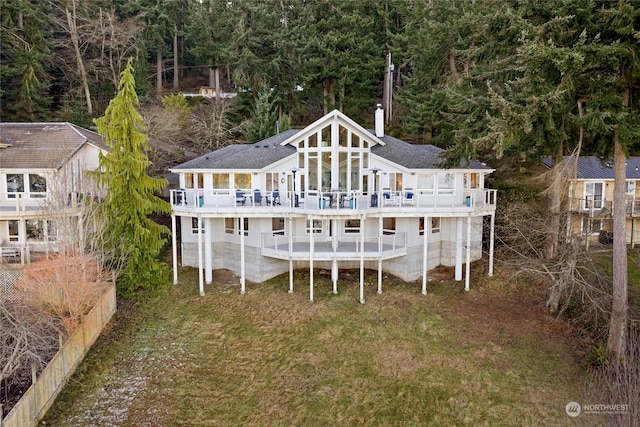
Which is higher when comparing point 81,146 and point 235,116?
point 235,116

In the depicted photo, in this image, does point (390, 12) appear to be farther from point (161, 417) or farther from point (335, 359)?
point (161, 417)

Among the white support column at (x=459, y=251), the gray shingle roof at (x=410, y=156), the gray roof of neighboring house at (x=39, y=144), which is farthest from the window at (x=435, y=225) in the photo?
the gray roof of neighboring house at (x=39, y=144)

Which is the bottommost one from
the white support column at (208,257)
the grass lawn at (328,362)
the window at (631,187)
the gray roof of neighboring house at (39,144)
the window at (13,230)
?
the grass lawn at (328,362)

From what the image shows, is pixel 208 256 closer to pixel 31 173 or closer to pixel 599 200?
pixel 31 173

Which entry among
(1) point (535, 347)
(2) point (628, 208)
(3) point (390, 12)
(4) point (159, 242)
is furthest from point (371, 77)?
(1) point (535, 347)

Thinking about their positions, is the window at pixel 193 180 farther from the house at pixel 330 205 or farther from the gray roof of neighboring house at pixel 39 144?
the gray roof of neighboring house at pixel 39 144

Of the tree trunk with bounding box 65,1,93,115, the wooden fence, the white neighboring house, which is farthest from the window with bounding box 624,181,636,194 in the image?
the tree trunk with bounding box 65,1,93,115
